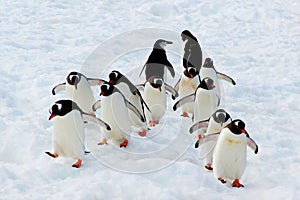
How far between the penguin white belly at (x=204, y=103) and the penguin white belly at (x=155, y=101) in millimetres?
509

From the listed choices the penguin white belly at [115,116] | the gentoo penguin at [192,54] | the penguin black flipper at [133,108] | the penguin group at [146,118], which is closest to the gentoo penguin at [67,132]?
the penguin group at [146,118]

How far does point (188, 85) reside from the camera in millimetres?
5789

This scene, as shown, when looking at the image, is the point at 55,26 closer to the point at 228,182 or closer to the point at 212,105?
the point at 212,105

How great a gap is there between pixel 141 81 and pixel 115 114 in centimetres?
217

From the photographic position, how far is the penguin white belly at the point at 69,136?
171 inches

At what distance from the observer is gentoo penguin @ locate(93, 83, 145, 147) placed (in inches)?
187

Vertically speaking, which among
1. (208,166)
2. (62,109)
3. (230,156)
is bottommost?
(208,166)

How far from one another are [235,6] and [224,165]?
24.7 feet

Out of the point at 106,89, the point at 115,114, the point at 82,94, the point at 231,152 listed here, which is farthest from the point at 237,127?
the point at 82,94

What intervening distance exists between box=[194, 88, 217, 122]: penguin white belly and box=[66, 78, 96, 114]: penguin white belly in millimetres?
1244

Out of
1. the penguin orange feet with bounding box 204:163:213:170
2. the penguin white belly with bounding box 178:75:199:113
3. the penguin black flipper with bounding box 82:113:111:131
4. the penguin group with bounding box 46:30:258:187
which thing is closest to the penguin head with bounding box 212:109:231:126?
the penguin group with bounding box 46:30:258:187

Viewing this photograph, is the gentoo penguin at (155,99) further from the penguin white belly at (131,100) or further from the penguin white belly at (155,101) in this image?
the penguin white belly at (131,100)

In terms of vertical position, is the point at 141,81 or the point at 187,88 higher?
the point at 187,88

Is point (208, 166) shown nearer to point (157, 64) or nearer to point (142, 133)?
point (142, 133)
